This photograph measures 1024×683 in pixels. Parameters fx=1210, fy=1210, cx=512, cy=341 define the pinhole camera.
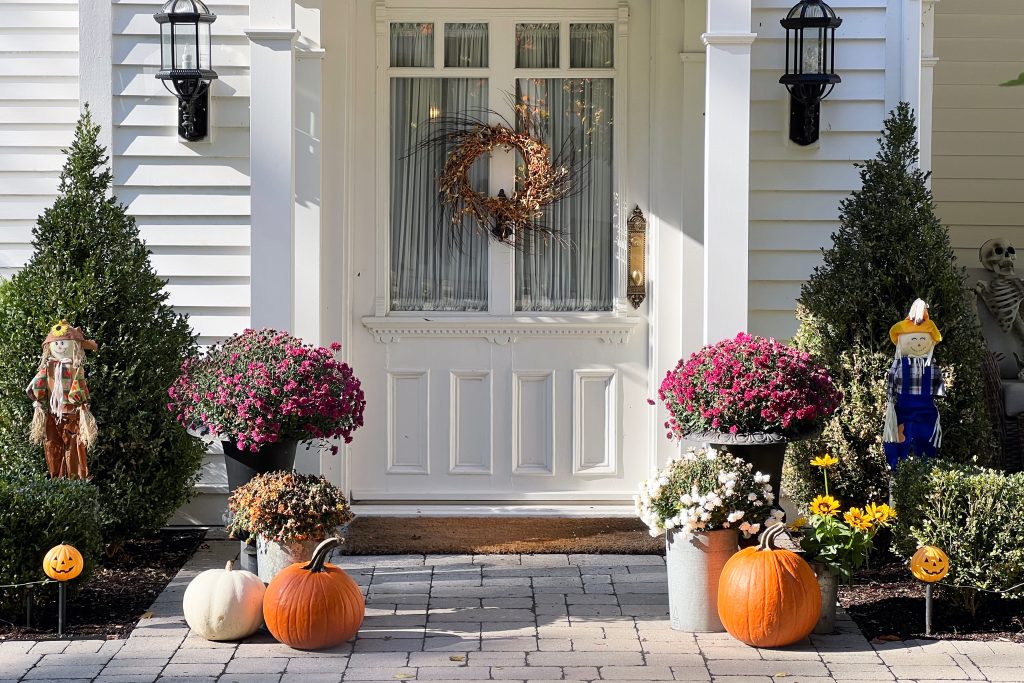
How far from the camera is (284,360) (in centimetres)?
492

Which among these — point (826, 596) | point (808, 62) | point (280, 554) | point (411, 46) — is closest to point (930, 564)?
point (826, 596)

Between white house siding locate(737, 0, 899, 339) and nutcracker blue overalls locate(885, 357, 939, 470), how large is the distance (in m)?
1.11

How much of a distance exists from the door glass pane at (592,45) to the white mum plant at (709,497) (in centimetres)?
267

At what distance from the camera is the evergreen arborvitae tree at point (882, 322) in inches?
209

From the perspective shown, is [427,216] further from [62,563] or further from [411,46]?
[62,563]

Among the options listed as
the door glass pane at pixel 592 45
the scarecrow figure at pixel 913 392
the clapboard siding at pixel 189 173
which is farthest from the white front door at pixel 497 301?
the scarecrow figure at pixel 913 392

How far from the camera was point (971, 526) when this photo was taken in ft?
14.6

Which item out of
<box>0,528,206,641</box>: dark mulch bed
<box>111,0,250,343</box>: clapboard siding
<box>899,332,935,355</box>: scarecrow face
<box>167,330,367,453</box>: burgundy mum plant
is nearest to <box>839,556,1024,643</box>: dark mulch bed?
<box>899,332,935,355</box>: scarecrow face

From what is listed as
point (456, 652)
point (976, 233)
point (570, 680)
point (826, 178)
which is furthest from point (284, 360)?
point (976, 233)

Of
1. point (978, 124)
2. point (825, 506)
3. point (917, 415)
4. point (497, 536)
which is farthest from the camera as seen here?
point (978, 124)

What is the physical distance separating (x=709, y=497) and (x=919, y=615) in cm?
103

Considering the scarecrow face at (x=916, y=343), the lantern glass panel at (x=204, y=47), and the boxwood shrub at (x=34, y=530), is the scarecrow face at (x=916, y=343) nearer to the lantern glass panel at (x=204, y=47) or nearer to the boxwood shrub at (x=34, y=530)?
the boxwood shrub at (x=34, y=530)

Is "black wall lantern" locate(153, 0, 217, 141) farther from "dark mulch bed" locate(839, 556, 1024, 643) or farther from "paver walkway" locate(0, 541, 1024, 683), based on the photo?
"dark mulch bed" locate(839, 556, 1024, 643)

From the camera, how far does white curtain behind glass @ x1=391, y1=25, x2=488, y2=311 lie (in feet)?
21.1
